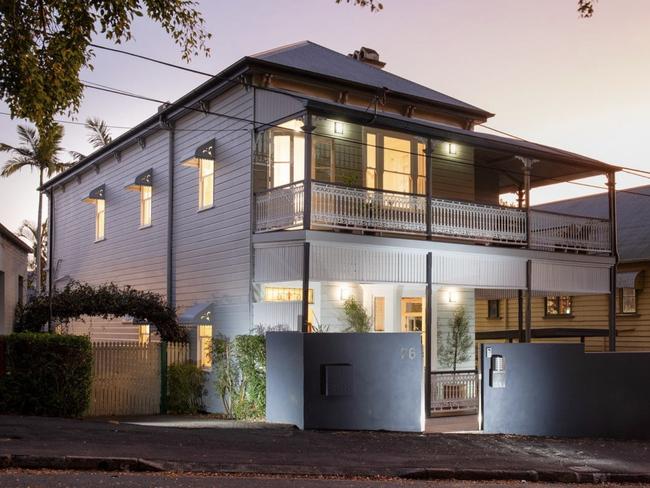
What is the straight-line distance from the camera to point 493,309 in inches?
1481

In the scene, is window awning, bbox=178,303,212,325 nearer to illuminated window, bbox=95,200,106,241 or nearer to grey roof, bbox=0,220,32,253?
grey roof, bbox=0,220,32,253

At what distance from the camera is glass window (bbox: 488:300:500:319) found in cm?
3734

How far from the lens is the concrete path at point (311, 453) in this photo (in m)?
11.1

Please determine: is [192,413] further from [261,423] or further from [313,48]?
[313,48]

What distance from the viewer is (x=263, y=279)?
1964 centimetres

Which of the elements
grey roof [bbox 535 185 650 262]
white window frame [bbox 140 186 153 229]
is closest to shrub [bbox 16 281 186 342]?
white window frame [bbox 140 186 153 229]

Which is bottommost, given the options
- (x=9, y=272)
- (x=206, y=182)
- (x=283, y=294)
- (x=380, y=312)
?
(x=380, y=312)

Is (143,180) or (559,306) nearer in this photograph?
(143,180)

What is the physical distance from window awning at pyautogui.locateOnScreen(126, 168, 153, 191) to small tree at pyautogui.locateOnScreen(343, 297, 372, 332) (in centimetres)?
805

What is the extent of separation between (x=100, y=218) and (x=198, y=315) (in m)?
11.1

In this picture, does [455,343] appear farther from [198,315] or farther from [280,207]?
[280,207]

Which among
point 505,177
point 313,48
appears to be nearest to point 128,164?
point 313,48

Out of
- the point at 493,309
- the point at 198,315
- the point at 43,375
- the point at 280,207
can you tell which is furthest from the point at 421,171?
the point at 493,309

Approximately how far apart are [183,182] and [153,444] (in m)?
12.6
